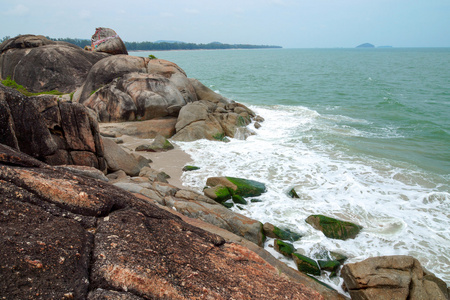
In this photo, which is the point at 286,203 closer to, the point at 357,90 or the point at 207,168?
the point at 207,168

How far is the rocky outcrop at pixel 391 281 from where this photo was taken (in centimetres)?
679

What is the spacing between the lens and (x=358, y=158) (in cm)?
Result: 1605

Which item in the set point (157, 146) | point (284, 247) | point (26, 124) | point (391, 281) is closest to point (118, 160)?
point (157, 146)

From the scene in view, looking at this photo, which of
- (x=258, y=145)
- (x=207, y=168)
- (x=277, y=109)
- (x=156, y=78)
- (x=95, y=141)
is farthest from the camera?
(x=277, y=109)

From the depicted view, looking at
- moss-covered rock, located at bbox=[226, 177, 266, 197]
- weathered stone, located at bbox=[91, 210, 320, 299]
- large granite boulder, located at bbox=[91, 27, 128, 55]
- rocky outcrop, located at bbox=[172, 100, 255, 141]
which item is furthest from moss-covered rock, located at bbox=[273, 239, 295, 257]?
large granite boulder, located at bbox=[91, 27, 128, 55]

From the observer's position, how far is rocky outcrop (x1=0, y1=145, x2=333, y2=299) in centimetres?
294

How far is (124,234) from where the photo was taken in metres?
3.76

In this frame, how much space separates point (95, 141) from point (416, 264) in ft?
31.7

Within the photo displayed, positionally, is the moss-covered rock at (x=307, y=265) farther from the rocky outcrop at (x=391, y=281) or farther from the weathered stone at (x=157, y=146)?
the weathered stone at (x=157, y=146)

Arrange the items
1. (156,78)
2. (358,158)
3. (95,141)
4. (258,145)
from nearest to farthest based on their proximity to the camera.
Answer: (95,141) < (358,158) < (258,145) < (156,78)

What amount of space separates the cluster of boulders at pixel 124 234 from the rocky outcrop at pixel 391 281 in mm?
22

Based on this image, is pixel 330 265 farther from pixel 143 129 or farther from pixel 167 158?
pixel 143 129

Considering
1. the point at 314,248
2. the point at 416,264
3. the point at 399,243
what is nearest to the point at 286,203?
the point at 314,248

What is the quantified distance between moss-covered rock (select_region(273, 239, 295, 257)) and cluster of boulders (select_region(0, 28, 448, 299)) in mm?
27
